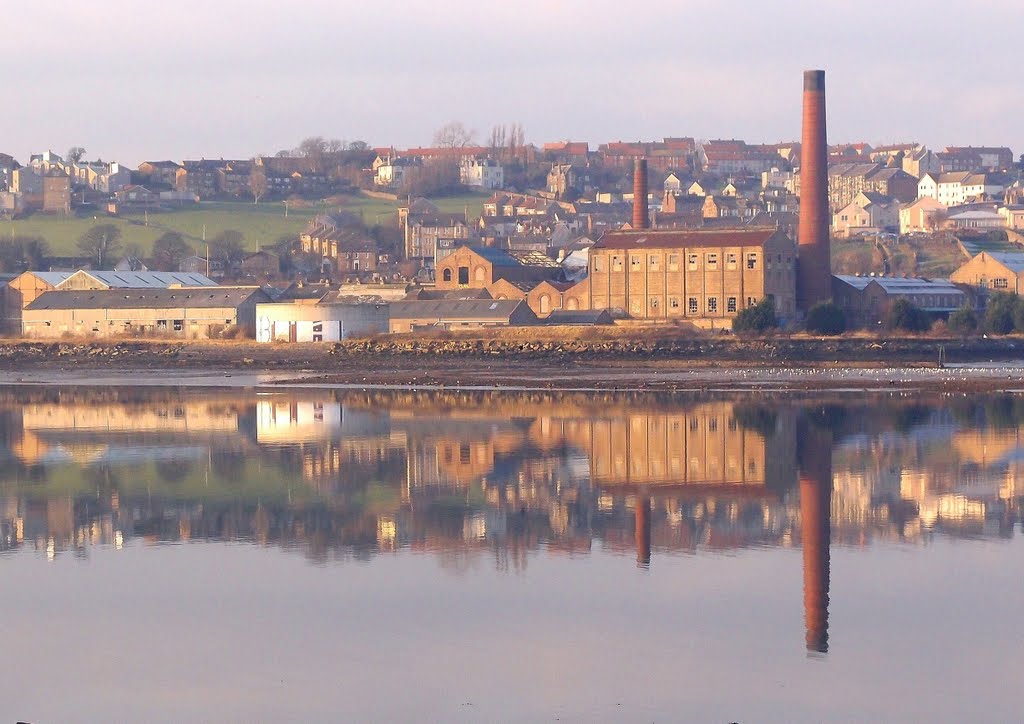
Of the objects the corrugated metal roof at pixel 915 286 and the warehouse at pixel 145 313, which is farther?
the corrugated metal roof at pixel 915 286

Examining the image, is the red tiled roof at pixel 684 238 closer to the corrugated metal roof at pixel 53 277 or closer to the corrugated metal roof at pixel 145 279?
the corrugated metal roof at pixel 145 279

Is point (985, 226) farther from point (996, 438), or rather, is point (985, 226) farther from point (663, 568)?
point (663, 568)

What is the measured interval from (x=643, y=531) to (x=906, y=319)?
45.4 meters

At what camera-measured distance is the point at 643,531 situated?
1919 centimetres

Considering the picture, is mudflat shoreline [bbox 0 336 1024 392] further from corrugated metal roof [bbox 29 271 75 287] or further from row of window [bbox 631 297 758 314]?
corrugated metal roof [bbox 29 271 75 287]

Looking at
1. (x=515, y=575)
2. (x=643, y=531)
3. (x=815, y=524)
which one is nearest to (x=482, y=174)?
(x=815, y=524)

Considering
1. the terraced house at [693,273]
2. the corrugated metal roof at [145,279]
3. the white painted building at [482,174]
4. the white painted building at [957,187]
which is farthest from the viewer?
the white painted building at [482,174]

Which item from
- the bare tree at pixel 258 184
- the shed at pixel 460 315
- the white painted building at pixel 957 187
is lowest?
the shed at pixel 460 315

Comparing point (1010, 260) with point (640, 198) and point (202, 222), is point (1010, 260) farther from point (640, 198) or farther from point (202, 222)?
point (202, 222)

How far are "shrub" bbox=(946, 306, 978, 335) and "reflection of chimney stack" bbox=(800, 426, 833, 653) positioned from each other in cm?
3349

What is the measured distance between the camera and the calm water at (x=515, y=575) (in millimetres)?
12391

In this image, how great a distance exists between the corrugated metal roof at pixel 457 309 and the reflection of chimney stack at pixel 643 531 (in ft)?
143

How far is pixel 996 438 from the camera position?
2898 centimetres

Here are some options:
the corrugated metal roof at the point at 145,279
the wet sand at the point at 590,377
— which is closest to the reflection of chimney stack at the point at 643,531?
the wet sand at the point at 590,377
